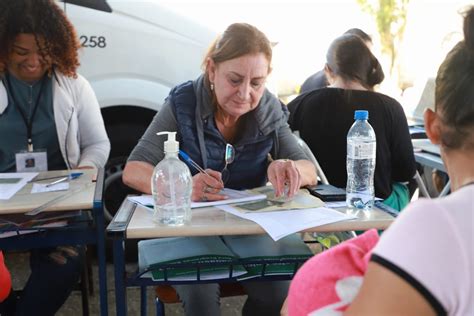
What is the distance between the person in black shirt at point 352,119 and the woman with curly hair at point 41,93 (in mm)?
1089

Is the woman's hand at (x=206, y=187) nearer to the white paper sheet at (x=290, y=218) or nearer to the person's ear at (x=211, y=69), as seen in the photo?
the white paper sheet at (x=290, y=218)

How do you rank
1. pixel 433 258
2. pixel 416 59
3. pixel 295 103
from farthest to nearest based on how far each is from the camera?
pixel 416 59 → pixel 295 103 → pixel 433 258

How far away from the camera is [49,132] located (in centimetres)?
255

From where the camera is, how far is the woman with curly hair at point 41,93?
247 cm

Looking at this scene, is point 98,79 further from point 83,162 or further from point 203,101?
point 203,101

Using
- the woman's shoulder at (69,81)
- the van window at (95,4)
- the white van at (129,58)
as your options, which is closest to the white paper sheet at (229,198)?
the woman's shoulder at (69,81)

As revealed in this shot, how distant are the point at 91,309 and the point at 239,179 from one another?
1314 millimetres

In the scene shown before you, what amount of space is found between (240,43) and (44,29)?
1.02 m

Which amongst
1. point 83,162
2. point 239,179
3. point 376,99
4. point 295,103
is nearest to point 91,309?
point 83,162

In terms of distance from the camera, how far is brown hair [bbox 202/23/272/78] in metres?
2.10

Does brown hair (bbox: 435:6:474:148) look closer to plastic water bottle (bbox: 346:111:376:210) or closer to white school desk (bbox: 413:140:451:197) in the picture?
plastic water bottle (bbox: 346:111:376:210)

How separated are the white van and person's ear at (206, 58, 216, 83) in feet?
4.23

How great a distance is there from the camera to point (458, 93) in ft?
2.83

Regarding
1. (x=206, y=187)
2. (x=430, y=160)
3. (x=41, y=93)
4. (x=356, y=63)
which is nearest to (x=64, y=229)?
(x=206, y=187)
